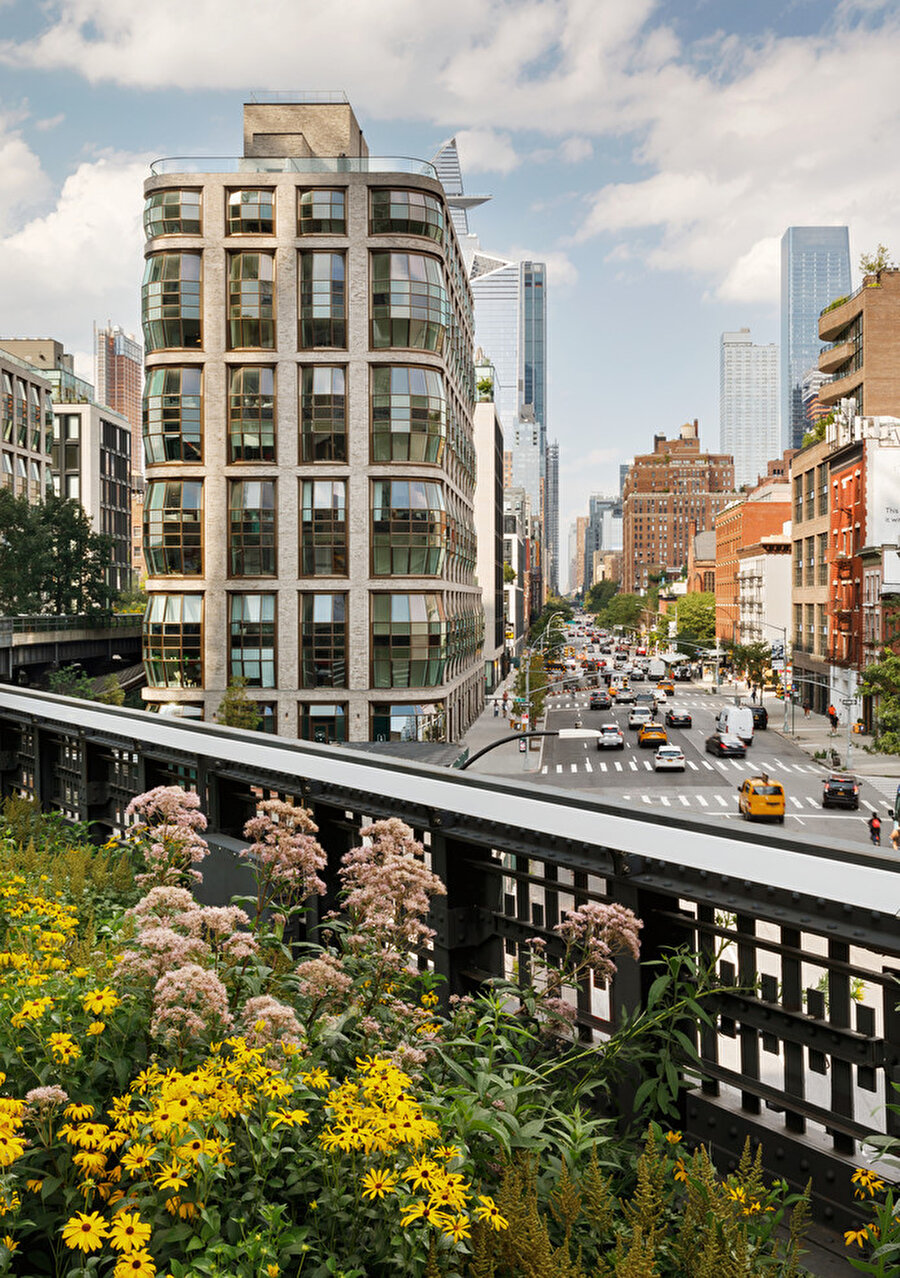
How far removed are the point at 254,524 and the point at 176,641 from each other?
7.73 metres

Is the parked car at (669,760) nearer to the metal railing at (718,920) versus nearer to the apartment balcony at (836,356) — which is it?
the apartment balcony at (836,356)

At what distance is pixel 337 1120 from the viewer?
322cm

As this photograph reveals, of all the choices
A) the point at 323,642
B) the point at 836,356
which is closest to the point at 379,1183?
the point at 323,642

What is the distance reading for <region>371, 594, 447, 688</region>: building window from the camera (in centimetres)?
5597

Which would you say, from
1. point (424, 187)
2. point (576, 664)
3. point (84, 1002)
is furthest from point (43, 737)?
point (576, 664)

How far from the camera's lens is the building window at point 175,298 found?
56.2 m

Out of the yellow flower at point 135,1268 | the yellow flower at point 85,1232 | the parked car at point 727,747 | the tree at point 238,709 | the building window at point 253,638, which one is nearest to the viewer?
the yellow flower at point 135,1268

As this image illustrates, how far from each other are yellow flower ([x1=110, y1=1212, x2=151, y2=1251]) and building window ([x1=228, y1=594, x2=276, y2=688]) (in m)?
54.0

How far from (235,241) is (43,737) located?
5012 centimetres

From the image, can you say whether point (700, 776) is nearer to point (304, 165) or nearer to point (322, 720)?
point (322, 720)

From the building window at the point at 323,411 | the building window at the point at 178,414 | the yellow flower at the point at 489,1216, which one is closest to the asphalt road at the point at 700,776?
the building window at the point at 323,411

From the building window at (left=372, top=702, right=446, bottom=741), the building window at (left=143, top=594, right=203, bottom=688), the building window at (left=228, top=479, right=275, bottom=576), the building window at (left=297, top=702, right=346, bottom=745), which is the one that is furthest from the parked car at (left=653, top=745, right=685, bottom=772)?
the building window at (left=143, top=594, right=203, bottom=688)

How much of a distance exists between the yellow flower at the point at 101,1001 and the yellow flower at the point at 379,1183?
1.16 metres

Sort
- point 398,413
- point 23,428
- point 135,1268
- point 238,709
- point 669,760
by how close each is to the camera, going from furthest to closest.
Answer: point 23,428, point 669,760, point 398,413, point 238,709, point 135,1268
